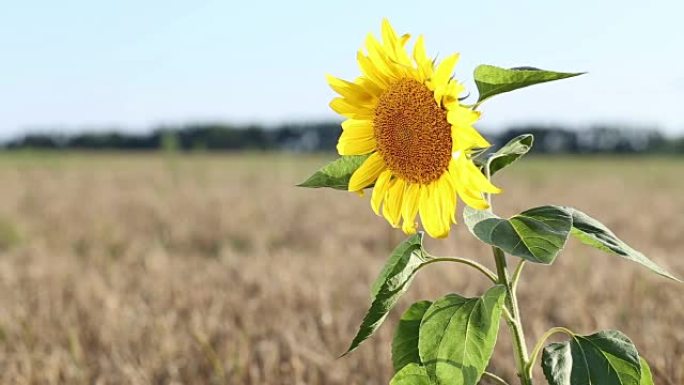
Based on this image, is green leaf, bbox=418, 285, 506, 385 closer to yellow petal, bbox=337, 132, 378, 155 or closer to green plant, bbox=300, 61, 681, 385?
green plant, bbox=300, 61, 681, 385

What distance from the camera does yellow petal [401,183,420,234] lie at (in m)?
1.06

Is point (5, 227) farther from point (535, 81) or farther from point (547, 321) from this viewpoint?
point (535, 81)

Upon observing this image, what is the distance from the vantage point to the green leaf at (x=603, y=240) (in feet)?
3.16

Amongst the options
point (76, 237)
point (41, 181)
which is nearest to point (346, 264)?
point (76, 237)

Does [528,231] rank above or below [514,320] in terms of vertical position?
above

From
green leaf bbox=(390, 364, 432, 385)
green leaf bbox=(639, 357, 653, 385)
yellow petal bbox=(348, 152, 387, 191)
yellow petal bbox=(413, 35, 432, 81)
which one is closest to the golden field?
green leaf bbox=(639, 357, 653, 385)

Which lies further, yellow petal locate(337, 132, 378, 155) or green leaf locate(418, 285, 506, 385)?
yellow petal locate(337, 132, 378, 155)

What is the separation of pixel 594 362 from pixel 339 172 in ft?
1.39

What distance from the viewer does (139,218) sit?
256 inches

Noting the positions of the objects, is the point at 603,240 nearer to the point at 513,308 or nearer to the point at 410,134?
the point at 513,308

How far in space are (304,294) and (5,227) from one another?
10.9 ft

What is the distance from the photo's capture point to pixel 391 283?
102cm

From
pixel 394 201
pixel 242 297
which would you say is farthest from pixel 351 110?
pixel 242 297

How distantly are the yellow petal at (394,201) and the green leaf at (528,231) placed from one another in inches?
4.7
